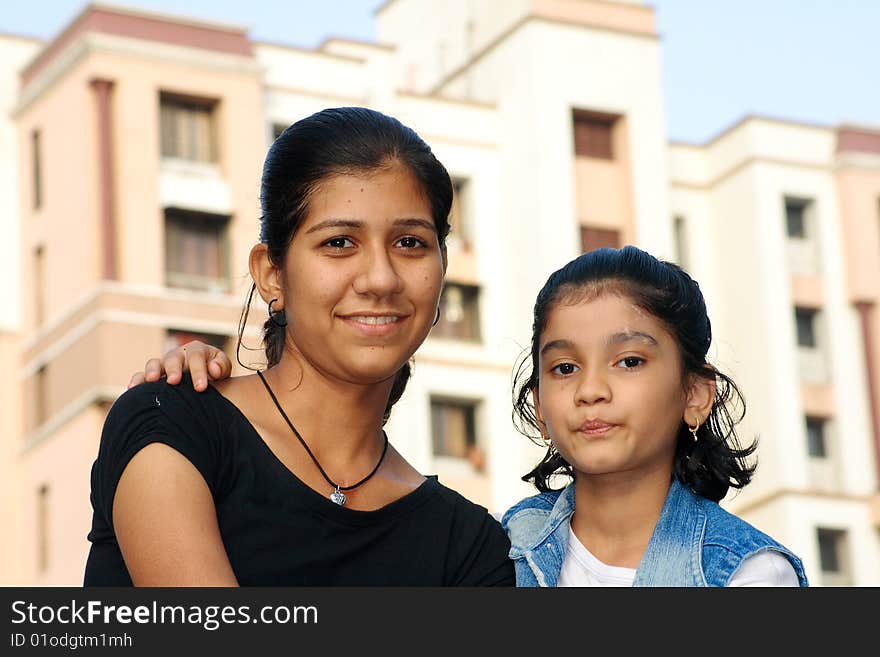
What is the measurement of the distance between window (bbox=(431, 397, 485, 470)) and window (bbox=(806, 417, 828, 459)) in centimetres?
711

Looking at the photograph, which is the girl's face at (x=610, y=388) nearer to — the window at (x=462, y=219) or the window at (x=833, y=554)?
the window at (x=462, y=219)

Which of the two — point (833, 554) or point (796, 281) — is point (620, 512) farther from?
point (796, 281)

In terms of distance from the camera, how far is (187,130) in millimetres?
31844

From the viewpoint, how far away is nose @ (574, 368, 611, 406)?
14.4 feet

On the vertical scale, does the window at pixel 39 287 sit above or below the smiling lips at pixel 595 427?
above

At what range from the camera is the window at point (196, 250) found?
31462mm

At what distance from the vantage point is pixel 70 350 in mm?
30906

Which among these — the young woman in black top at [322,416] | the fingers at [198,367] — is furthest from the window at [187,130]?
the fingers at [198,367]

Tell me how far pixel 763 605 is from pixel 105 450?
160 centimetres

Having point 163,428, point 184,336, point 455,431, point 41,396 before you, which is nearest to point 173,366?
point 163,428

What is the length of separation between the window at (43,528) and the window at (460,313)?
7599 mm

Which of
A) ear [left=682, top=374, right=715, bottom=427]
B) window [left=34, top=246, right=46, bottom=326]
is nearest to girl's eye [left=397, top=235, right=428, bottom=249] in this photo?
ear [left=682, top=374, right=715, bottom=427]

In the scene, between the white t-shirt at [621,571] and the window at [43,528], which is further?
the window at [43,528]

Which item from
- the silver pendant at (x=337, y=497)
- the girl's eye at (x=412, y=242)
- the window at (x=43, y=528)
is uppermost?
the window at (x=43, y=528)
